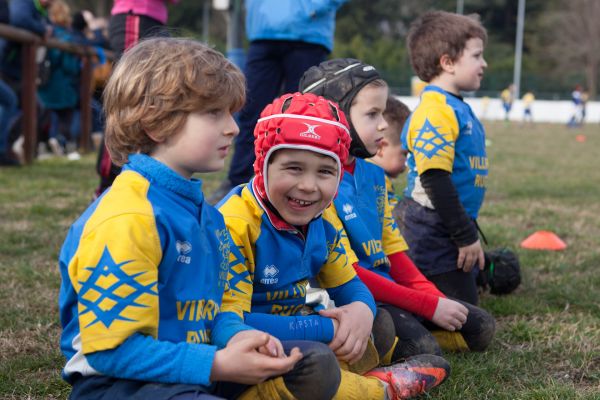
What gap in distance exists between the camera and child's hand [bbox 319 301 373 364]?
8.54ft

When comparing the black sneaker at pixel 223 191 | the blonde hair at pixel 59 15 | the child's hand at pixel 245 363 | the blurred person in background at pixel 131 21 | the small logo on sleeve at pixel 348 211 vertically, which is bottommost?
the black sneaker at pixel 223 191

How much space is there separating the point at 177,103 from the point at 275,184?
22.6 inches

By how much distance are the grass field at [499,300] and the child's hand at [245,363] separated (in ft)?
3.15

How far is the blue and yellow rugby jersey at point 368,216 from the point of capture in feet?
10.5

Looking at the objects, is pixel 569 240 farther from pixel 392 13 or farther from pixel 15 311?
pixel 392 13

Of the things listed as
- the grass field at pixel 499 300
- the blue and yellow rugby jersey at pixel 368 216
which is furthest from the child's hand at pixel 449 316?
the blue and yellow rugby jersey at pixel 368 216

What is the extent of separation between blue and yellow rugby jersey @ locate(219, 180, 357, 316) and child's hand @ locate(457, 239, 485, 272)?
4.50ft

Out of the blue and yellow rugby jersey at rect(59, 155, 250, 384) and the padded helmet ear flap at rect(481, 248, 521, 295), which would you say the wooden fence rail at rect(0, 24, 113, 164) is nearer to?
the padded helmet ear flap at rect(481, 248, 521, 295)

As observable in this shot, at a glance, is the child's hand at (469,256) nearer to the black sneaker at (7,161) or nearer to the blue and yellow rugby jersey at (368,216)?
the blue and yellow rugby jersey at (368,216)

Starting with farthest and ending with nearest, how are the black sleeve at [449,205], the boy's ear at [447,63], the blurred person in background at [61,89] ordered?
the blurred person in background at [61,89] < the boy's ear at [447,63] < the black sleeve at [449,205]

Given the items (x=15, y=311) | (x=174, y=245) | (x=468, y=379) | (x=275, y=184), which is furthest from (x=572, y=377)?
(x=15, y=311)

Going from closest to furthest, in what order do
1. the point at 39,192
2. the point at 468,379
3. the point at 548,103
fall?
the point at 468,379
the point at 39,192
the point at 548,103

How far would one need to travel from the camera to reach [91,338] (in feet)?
6.25

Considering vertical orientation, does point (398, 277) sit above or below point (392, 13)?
below
